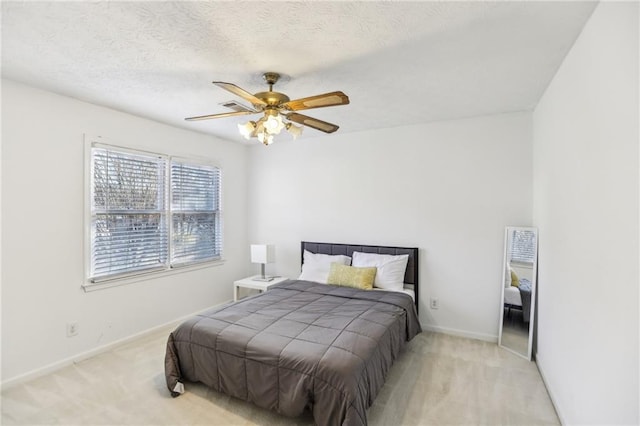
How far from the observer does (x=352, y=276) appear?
11.6 ft

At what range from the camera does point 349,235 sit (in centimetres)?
417

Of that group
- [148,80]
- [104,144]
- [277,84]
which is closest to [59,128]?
[104,144]

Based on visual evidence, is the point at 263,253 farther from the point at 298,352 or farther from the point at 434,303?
the point at 298,352

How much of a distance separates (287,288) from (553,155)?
2.80m

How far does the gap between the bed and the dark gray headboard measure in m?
0.63

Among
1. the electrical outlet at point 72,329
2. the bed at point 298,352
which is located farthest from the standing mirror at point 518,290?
the electrical outlet at point 72,329

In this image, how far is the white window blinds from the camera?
3.89 metres

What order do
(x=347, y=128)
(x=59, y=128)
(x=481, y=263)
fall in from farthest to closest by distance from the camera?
(x=347, y=128)
(x=481, y=263)
(x=59, y=128)

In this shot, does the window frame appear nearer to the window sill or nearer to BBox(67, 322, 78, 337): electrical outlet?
the window sill

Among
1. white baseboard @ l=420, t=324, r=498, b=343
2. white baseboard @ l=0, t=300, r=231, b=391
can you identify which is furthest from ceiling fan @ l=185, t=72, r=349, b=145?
white baseboard @ l=420, t=324, r=498, b=343

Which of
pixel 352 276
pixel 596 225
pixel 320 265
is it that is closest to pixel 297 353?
pixel 352 276

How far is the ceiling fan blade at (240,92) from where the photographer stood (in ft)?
5.77

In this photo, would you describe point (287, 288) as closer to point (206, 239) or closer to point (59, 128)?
point (206, 239)

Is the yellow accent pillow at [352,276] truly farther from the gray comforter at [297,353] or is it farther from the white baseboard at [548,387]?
the white baseboard at [548,387]
